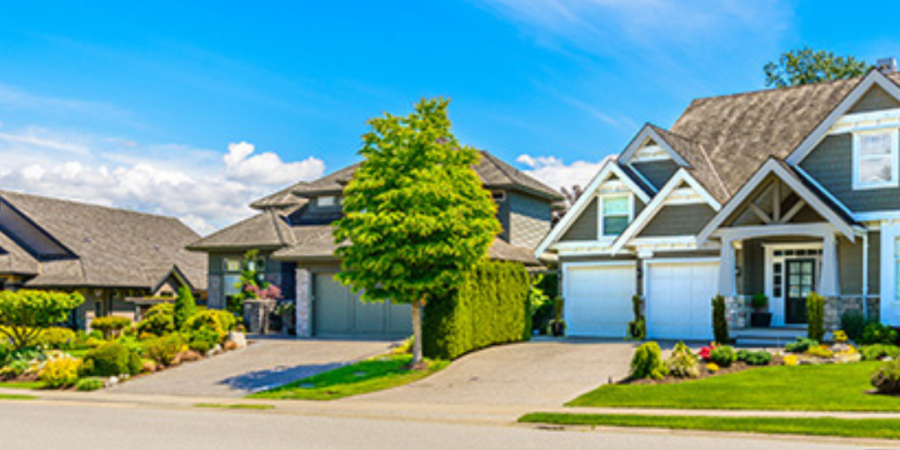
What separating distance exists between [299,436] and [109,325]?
26.1 m

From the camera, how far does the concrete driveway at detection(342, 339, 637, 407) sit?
19219 mm

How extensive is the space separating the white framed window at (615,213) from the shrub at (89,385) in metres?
15.9

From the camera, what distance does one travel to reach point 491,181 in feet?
114

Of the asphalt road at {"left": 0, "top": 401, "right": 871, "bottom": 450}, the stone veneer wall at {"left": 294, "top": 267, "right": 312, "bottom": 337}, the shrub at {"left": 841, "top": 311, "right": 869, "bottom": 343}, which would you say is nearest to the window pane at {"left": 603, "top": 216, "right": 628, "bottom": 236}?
the shrub at {"left": 841, "top": 311, "right": 869, "bottom": 343}

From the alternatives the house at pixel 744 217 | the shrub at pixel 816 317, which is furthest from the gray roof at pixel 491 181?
the shrub at pixel 816 317

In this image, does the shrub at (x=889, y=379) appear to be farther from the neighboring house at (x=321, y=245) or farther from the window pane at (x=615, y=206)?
the neighboring house at (x=321, y=245)

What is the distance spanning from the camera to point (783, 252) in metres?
26.8

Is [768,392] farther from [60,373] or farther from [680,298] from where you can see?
[60,373]

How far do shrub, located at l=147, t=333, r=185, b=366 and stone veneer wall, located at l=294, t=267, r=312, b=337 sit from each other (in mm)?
5615

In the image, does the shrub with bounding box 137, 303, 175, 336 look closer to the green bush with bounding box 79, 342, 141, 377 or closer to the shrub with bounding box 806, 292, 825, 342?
the green bush with bounding box 79, 342, 141, 377

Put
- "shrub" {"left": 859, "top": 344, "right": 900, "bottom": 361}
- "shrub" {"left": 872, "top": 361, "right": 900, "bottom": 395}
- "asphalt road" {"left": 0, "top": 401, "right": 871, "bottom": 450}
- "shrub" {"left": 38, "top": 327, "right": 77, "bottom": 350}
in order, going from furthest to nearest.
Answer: "shrub" {"left": 38, "top": 327, "right": 77, "bottom": 350} → "shrub" {"left": 859, "top": 344, "right": 900, "bottom": 361} → "shrub" {"left": 872, "top": 361, "right": 900, "bottom": 395} → "asphalt road" {"left": 0, "top": 401, "right": 871, "bottom": 450}

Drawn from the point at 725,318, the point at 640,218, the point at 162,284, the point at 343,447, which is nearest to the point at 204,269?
the point at 162,284

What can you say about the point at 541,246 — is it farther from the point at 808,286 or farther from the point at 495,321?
the point at 808,286

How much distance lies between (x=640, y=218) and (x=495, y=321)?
5.80 meters
